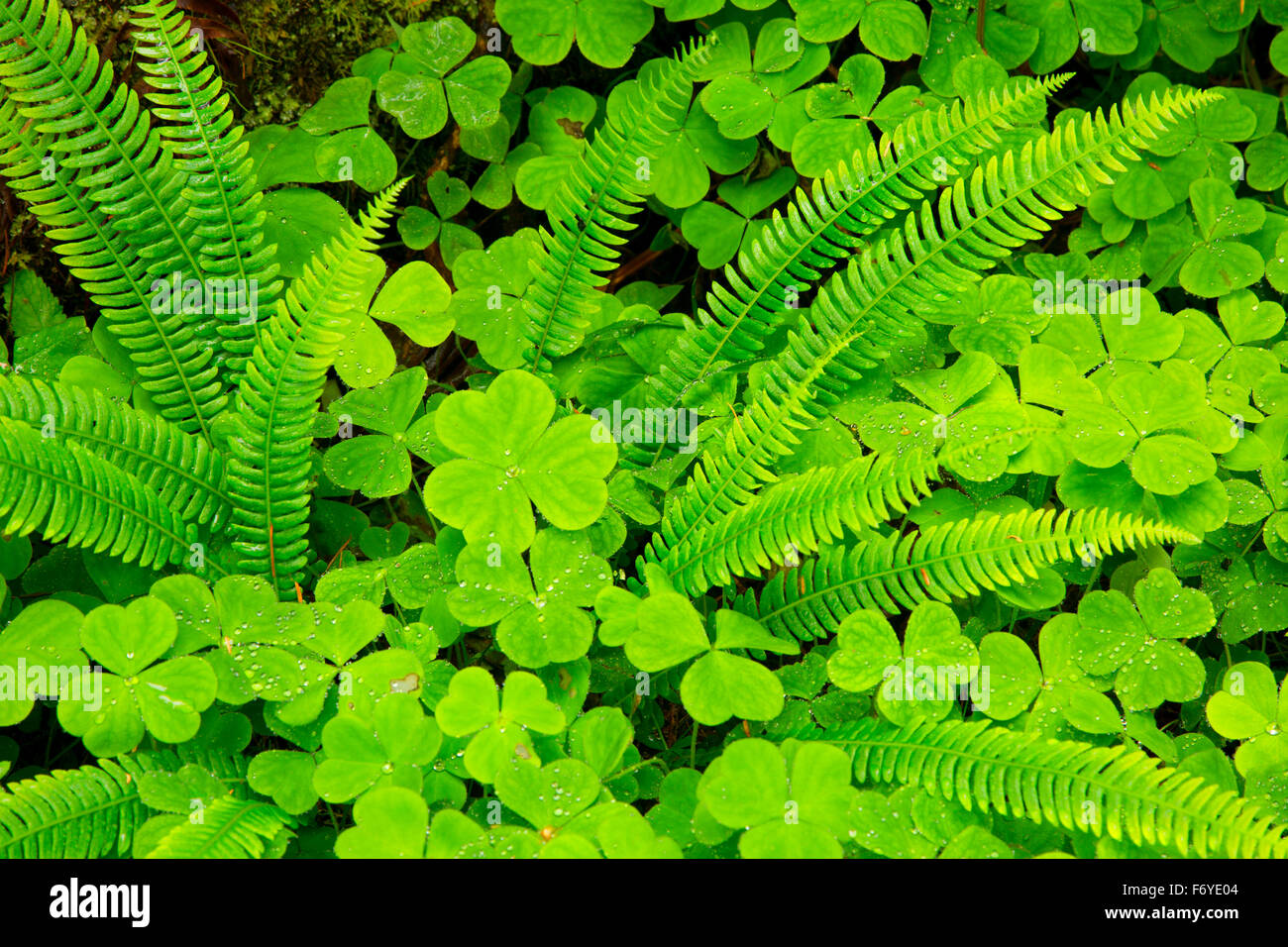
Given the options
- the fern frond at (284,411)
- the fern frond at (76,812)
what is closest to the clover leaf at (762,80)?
the fern frond at (284,411)

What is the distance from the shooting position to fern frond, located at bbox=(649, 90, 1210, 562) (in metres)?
2.19

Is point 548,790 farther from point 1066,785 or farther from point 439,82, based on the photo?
point 439,82

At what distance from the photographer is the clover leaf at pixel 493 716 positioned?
72.2 inches

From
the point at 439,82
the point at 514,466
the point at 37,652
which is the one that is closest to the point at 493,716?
the point at 514,466

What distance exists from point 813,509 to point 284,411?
3.89 ft

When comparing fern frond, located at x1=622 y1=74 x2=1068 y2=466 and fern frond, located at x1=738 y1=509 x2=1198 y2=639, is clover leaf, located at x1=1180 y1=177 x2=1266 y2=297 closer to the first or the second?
fern frond, located at x1=622 y1=74 x2=1068 y2=466

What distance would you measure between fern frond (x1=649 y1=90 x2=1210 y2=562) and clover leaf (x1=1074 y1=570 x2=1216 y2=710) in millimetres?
784

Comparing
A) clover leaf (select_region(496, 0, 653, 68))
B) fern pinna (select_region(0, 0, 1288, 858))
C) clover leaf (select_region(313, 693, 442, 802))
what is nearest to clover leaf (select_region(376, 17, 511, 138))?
clover leaf (select_region(496, 0, 653, 68))

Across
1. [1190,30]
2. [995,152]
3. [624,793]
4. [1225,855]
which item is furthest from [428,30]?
[1225,855]

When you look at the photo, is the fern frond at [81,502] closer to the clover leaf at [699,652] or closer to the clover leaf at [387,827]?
the clover leaf at [387,827]

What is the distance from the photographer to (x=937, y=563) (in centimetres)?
204

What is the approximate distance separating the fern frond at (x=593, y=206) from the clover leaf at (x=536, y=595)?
61cm

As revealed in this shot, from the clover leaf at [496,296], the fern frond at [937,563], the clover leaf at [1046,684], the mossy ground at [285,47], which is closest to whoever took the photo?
the fern frond at [937,563]

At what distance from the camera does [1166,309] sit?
298cm
